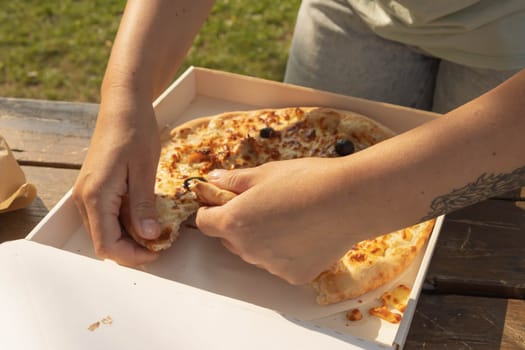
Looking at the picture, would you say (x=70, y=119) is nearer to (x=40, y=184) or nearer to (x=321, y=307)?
(x=40, y=184)

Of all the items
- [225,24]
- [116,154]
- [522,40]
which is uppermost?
[522,40]

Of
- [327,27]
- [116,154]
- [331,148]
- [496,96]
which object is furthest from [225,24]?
[496,96]

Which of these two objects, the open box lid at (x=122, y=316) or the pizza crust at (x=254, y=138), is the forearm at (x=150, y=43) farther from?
the open box lid at (x=122, y=316)

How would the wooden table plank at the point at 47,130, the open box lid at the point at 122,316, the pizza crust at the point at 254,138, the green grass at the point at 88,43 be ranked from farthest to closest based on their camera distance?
1. the green grass at the point at 88,43
2. the wooden table plank at the point at 47,130
3. the pizza crust at the point at 254,138
4. the open box lid at the point at 122,316

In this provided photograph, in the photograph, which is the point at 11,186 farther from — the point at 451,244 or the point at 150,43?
the point at 451,244

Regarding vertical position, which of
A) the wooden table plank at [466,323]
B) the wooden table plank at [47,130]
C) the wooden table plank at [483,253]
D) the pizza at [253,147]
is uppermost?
the pizza at [253,147]

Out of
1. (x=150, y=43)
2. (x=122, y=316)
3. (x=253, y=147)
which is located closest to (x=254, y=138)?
(x=253, y=147)

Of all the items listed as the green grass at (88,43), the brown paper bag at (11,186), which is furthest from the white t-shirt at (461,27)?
the green grass at (88,43)
